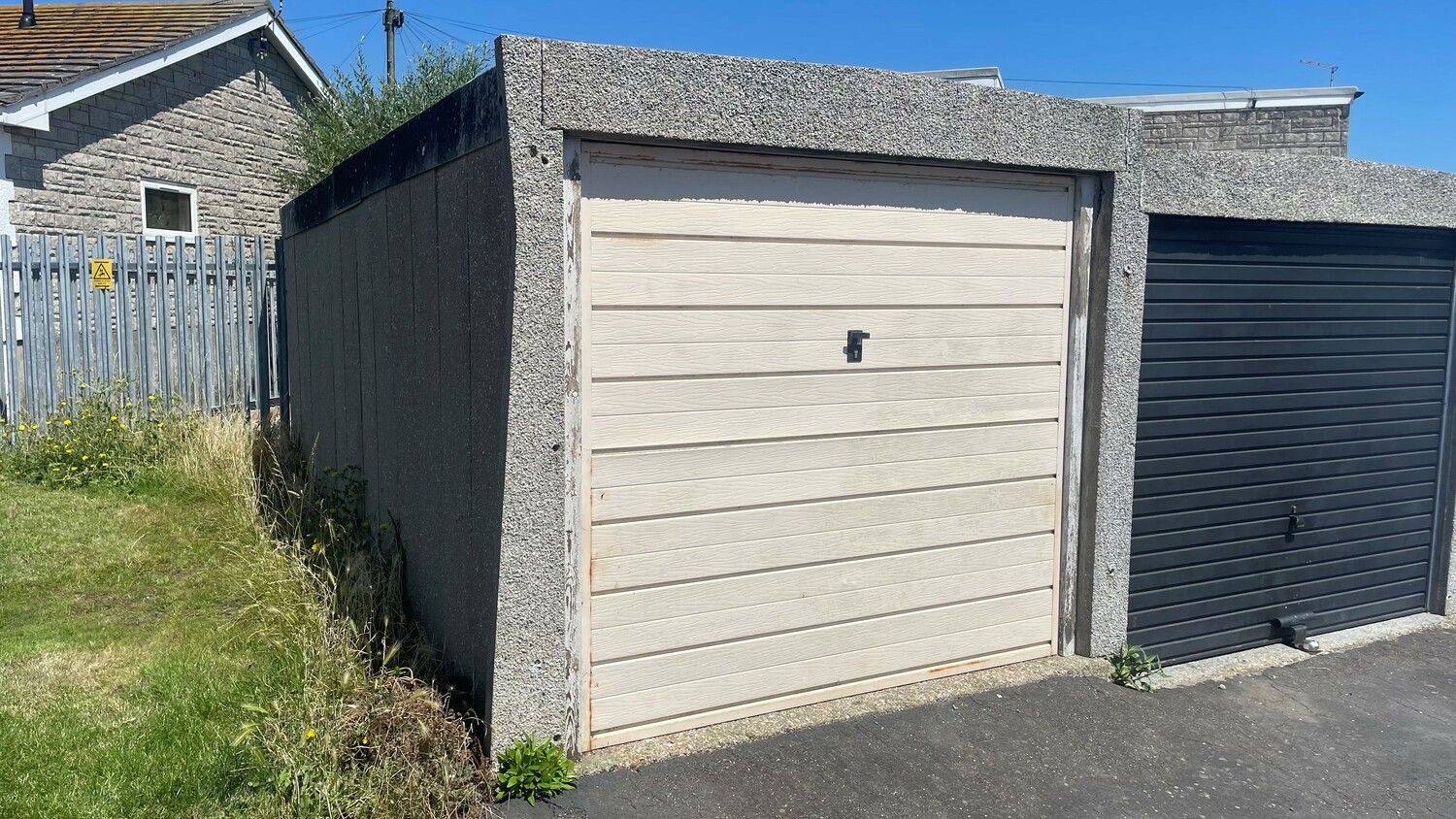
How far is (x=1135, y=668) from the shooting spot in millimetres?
4801

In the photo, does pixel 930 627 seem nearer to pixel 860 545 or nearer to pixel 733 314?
pixel 860 545

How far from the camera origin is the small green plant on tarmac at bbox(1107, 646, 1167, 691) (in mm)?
4695

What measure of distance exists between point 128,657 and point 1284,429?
5721 mm

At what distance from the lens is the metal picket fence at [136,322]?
8062 millimetres

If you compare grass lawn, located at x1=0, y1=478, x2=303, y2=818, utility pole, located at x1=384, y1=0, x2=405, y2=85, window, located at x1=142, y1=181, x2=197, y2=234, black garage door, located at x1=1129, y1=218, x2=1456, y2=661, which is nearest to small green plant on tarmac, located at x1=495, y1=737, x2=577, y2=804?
grass lawn, located at x1=0, y1=478, x2=303, y2=818

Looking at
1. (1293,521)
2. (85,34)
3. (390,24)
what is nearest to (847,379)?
(1293,521)

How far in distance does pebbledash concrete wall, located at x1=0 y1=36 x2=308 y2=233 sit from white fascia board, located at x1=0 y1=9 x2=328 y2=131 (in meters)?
0.23

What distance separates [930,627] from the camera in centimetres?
455

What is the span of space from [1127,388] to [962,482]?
3.17 ft

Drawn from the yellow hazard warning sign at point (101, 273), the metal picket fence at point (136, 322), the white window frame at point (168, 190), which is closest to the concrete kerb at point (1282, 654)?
the metal picket fence at point (136, 322)

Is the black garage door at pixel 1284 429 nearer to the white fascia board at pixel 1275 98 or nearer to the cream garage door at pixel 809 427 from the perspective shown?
the cream garage door at pixel 809 427

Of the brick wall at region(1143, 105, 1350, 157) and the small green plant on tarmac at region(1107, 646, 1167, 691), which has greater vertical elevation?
the brick wall at region(1143, 105, 1350, 157)

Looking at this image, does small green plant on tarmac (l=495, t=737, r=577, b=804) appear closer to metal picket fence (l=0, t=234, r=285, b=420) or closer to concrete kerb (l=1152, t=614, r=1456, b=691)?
concrete kerb (l=1152, t=614, r=1456, b=691)

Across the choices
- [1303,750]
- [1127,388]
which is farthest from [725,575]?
[1303,750]
